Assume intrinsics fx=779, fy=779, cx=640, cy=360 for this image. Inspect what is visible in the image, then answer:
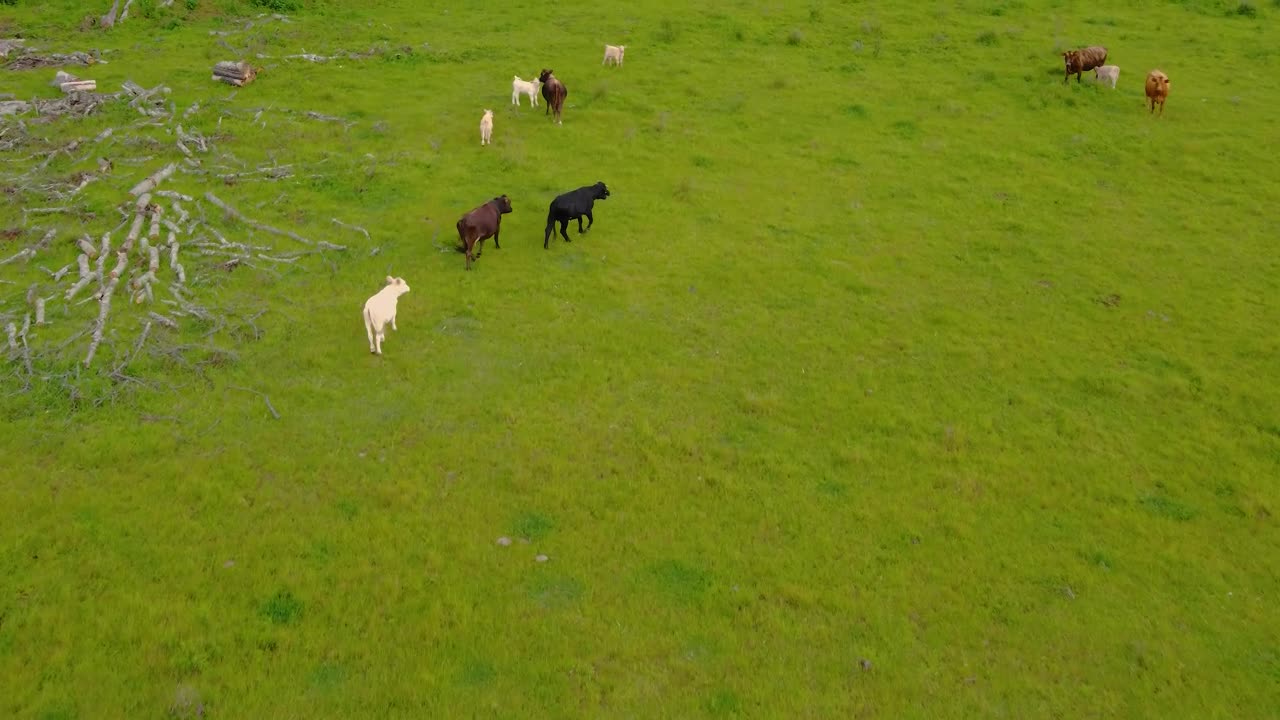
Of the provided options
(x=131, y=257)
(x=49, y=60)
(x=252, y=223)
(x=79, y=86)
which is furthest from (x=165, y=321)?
(x=49, y=60)

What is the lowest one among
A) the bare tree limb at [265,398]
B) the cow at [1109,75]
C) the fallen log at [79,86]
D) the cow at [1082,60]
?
the bare tree limb at [265,398]

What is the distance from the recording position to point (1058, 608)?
8.48 meters

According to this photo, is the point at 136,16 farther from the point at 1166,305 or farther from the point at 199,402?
the point at 1166,305

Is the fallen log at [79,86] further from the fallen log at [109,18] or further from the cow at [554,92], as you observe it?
the cow at [554,92]

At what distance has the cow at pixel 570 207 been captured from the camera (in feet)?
51.6

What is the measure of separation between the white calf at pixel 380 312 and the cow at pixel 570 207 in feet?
12.7

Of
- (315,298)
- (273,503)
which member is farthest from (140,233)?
(273,503)

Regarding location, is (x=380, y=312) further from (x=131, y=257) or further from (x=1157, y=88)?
(x=1157, y=88)

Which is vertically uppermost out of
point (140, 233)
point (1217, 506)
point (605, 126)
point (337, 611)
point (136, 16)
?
point (136, 16)

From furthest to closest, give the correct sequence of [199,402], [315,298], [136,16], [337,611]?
1. [136,16]
2. [315,298]
3. [199,402]
4. [337,611]

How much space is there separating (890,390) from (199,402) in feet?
33.5

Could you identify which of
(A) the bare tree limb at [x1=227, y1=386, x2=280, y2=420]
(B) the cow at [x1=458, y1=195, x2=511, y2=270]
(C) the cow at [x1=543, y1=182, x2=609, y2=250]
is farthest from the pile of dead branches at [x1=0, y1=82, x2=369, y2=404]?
(C) the cow at [x1=543, y1=182, x2=609, y2=250]

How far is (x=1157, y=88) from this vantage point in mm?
22734

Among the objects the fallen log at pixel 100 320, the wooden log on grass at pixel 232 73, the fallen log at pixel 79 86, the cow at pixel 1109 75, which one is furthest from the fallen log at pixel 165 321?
the cow at pixel 1109 75
